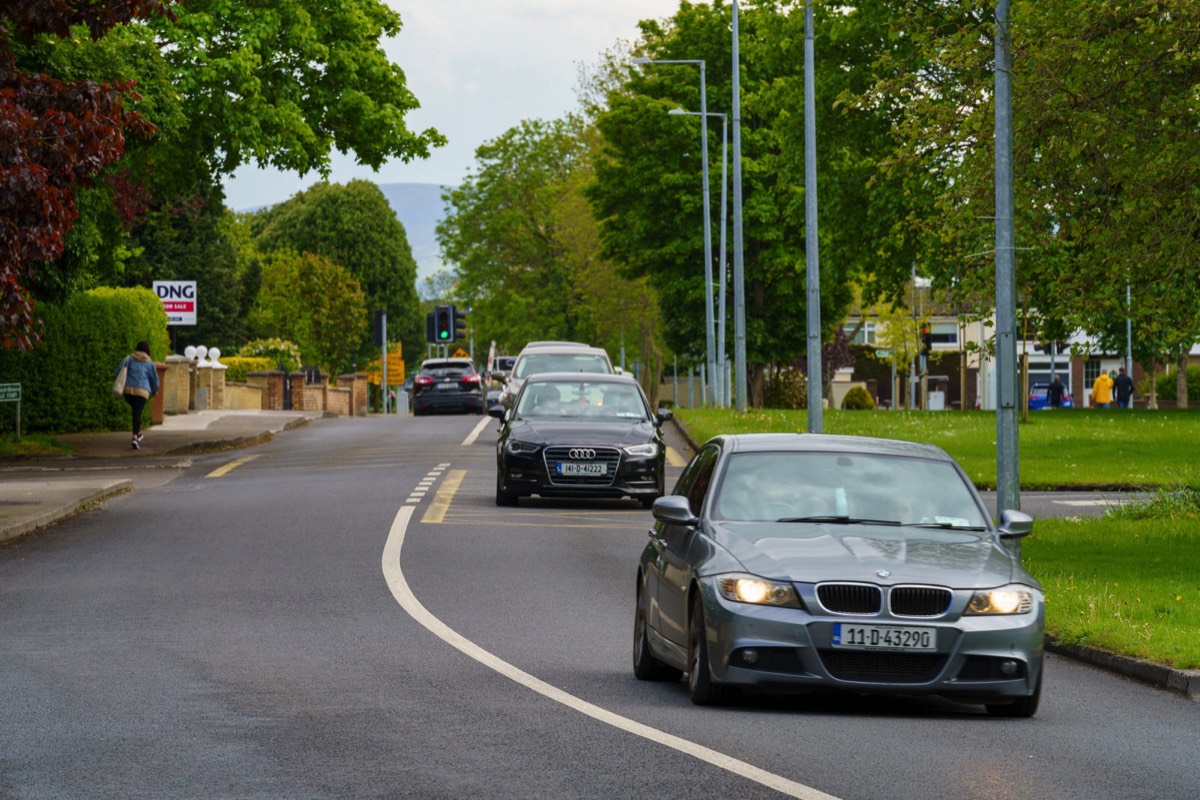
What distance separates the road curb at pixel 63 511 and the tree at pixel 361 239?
302 feet

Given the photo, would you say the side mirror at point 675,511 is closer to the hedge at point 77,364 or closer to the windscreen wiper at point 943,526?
the windscreen wiper at point 943,526

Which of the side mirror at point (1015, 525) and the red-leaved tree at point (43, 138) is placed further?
the red-leaved tree at point (43, 138)

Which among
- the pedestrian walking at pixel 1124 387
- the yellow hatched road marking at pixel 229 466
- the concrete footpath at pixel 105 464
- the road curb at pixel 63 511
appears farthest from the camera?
the pedestrian walking at pixel 1124 387

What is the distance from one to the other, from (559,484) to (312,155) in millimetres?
13348

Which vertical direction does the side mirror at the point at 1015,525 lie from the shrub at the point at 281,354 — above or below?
below

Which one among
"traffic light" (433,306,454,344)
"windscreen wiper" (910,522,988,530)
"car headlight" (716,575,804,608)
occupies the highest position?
"traffic light" (433,306,454,344)

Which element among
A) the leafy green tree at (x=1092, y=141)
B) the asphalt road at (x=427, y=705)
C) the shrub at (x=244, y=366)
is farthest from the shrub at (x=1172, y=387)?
the asphalt road at (x=427, y=705)

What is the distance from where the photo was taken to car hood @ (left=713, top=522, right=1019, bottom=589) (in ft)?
31.7

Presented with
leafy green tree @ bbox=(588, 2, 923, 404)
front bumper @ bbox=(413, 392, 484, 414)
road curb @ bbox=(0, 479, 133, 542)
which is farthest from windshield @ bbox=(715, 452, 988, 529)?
leafy green tree @ bbox=(588, 2, 923, 404)

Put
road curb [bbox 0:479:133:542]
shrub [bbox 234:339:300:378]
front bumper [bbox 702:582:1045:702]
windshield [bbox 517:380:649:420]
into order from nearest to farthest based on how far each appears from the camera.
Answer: front bumper [bbox 702:582:1045:702] → road curb [bbox 0:479:133:542] → windshield [bbox 517:380:649:420] → shrub [bbox 234:339:300:378]

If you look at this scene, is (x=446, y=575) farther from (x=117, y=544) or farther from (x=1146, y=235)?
(x=1146, y=235)

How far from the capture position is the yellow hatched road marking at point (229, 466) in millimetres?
30422

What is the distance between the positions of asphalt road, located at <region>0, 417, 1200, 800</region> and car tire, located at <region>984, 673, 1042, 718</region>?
11 cm

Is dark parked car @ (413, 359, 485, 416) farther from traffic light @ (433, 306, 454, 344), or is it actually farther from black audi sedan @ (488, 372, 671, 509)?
black audi sedan @ (488, 372, 671, 509)
